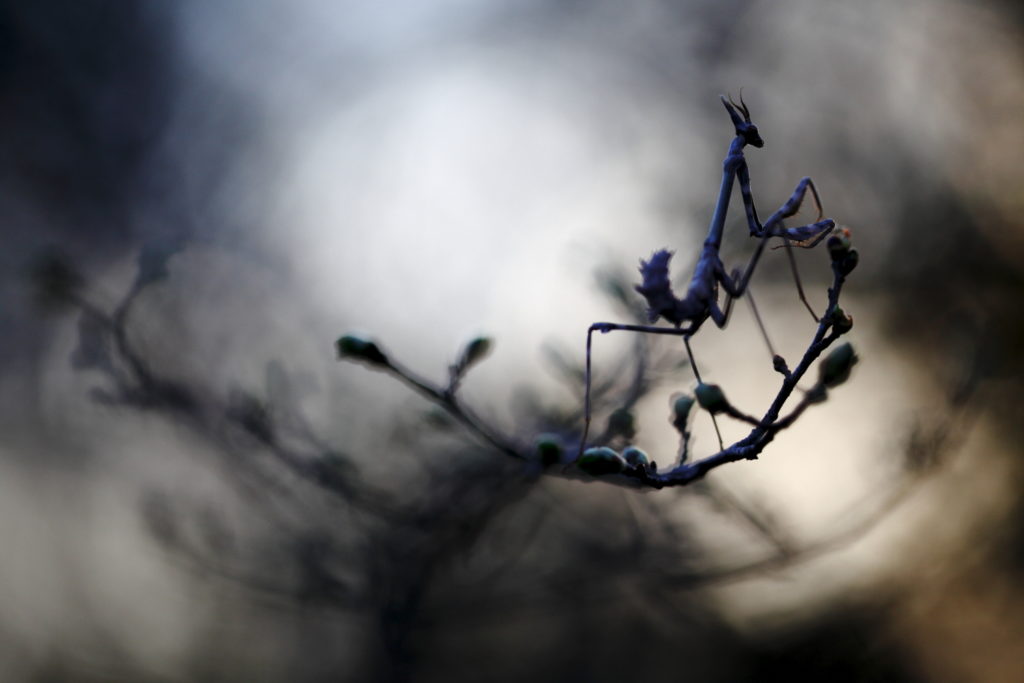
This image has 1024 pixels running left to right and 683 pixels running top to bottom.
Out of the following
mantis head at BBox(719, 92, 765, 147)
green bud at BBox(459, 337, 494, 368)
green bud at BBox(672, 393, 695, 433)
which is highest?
mantis head at BBox(719, 92, 765, 147)

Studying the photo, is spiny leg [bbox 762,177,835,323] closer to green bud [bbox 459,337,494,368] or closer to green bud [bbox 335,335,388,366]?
green bud [bbox 459,337,494,368]

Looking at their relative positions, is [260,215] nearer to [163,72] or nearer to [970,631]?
[163,72]

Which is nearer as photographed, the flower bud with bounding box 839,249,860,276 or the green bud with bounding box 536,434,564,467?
the flower bud with bounding box 839,249,860,276

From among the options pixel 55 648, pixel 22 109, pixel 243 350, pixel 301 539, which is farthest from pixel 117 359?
pixel 22 109

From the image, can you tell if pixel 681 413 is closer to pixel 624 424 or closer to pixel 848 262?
pixel 624 424

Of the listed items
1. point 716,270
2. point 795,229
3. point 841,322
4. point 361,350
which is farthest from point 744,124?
point 361,350

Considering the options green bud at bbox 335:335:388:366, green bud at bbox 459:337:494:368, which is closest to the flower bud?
green bud at bbox 459:337:494:368
